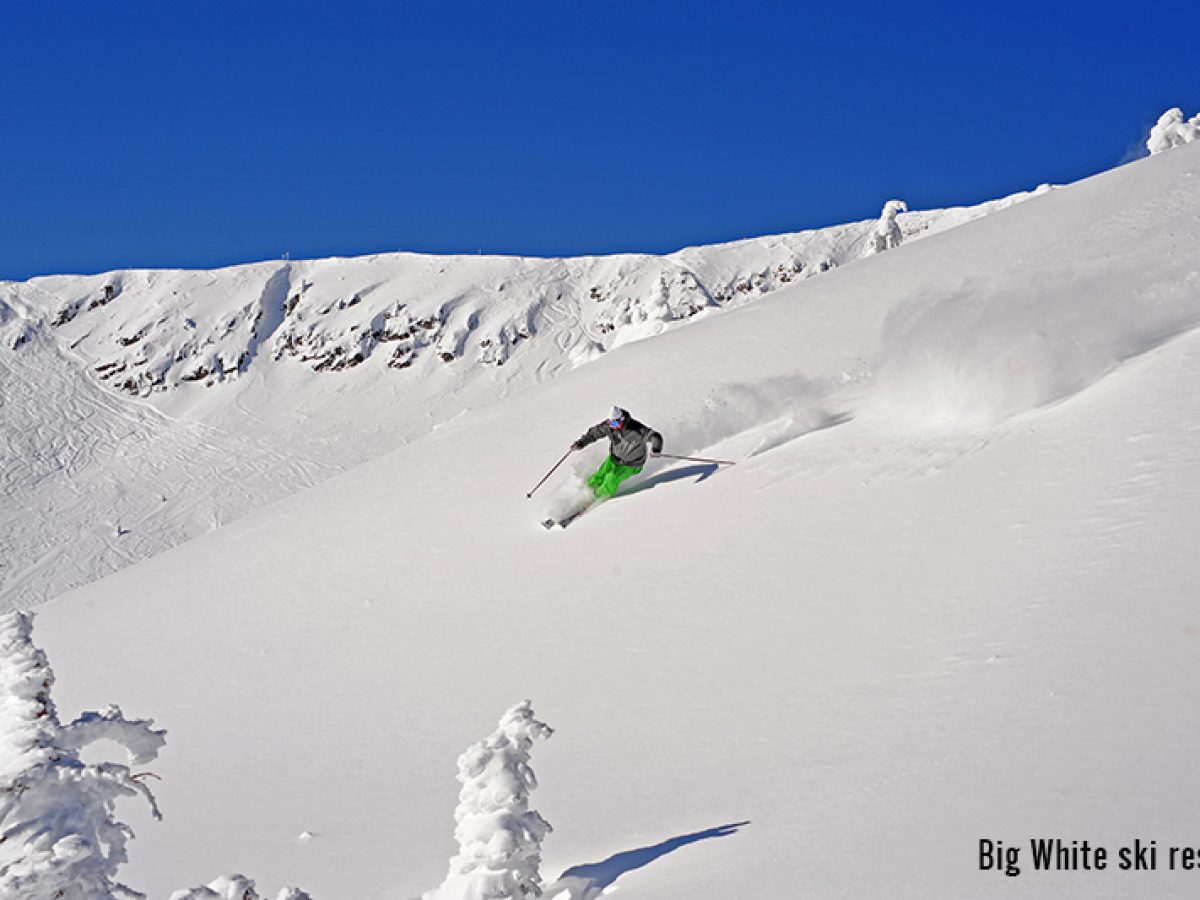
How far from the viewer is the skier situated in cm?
1246

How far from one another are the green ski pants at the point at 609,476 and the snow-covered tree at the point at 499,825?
7.92m

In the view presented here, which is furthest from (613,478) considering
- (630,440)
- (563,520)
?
(563,520)

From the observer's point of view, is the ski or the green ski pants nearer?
the ski

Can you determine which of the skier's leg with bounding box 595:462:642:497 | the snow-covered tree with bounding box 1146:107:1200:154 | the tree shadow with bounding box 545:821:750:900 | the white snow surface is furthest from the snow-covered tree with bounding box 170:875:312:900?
the snow-covered tree with bounding box 1146:107:1200:154

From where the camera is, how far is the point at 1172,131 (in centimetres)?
3612

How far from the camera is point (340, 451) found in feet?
151

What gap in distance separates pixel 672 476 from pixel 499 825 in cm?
866

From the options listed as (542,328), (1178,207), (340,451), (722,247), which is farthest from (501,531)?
(722,247)

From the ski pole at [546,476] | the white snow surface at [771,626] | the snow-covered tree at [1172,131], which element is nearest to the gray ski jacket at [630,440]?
the white snow surface at [771,626]

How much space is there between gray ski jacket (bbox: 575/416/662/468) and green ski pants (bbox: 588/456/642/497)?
0.06 meters

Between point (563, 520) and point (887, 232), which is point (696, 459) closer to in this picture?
point (563, 520)

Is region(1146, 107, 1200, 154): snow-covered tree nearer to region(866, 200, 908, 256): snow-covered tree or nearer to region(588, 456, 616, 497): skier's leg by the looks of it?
region(866, 200, 908, 256): snow-covered tree

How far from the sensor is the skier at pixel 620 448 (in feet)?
40.9

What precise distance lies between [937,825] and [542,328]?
55.4m
